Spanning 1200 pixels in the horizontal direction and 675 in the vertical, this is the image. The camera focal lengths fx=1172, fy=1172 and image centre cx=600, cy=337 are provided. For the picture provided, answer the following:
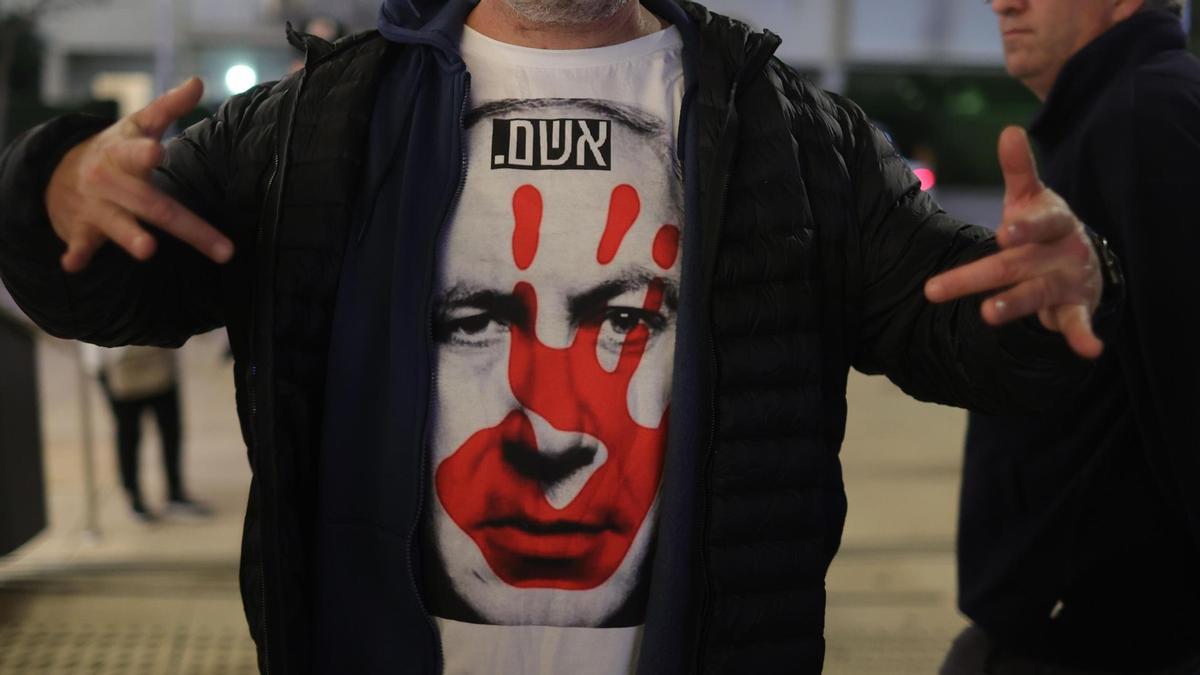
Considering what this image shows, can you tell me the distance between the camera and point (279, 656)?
1.54 metres

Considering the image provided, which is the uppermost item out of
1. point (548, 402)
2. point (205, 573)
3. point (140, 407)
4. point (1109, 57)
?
point (1109, 57)

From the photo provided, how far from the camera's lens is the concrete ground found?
3744mm

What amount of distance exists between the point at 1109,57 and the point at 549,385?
116cm

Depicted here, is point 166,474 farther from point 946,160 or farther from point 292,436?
point 946,160

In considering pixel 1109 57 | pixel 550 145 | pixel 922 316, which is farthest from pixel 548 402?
pixel 1109 57

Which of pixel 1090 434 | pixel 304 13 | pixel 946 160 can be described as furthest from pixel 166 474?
pixel 946 160

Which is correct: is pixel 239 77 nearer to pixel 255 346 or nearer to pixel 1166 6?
pixel 1166 6

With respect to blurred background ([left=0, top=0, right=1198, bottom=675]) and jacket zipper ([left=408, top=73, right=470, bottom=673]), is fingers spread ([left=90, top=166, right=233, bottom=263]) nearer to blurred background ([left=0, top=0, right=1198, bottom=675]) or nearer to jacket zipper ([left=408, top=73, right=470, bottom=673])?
jacket zipper ([left=408, top=73, right=470, bottom=673])

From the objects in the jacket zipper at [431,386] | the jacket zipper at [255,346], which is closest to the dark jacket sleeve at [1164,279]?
the jacket zipper at [431,386]

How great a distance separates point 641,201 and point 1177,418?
0.91 meters

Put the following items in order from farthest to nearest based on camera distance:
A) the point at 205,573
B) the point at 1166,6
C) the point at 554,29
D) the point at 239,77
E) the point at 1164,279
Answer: the point at 239,77, the point at 205,573, the point at 1166,6, the point at 1164,279, the point at 554,29

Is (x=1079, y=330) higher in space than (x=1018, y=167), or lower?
lower

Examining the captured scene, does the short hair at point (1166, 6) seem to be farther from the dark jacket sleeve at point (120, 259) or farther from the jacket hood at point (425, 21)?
the dark jacket sleeve at point (120, 259)

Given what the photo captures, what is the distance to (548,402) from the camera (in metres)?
1.58
